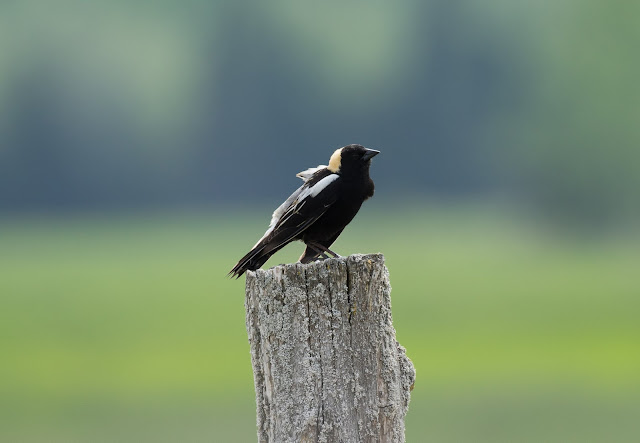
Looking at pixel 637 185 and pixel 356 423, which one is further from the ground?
pixel 637 185

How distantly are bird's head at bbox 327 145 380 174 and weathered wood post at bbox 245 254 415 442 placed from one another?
1775 millimetres

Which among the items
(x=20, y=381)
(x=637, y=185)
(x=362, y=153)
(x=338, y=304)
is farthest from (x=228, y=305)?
(x=637, y=185)

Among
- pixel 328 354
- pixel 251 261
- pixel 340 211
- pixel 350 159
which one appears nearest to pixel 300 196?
pixel 340 211

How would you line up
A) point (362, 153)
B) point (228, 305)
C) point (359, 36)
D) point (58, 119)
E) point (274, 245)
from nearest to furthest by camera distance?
point (274, 245) → point (362, 153) → point (228, 305) → point (58, 119) → point (359, 36)

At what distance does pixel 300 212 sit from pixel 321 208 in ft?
0.45

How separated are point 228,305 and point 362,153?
739 inches

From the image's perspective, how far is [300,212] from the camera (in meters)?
5.53

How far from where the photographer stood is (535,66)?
55750 mm

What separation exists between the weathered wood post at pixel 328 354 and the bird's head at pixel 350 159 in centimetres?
178

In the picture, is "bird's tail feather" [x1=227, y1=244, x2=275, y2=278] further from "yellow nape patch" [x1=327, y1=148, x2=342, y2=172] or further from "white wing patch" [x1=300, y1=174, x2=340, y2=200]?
"yellow nape patch" [x1=327, y1=148, x2=342, y2=172]

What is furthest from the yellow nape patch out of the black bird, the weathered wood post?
the weathered wood post

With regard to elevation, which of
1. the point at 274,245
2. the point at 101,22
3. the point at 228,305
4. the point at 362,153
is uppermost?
the point at 101,22

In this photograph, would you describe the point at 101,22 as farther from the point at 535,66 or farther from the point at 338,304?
the point at 338,304

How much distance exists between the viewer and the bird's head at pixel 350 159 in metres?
5.77
